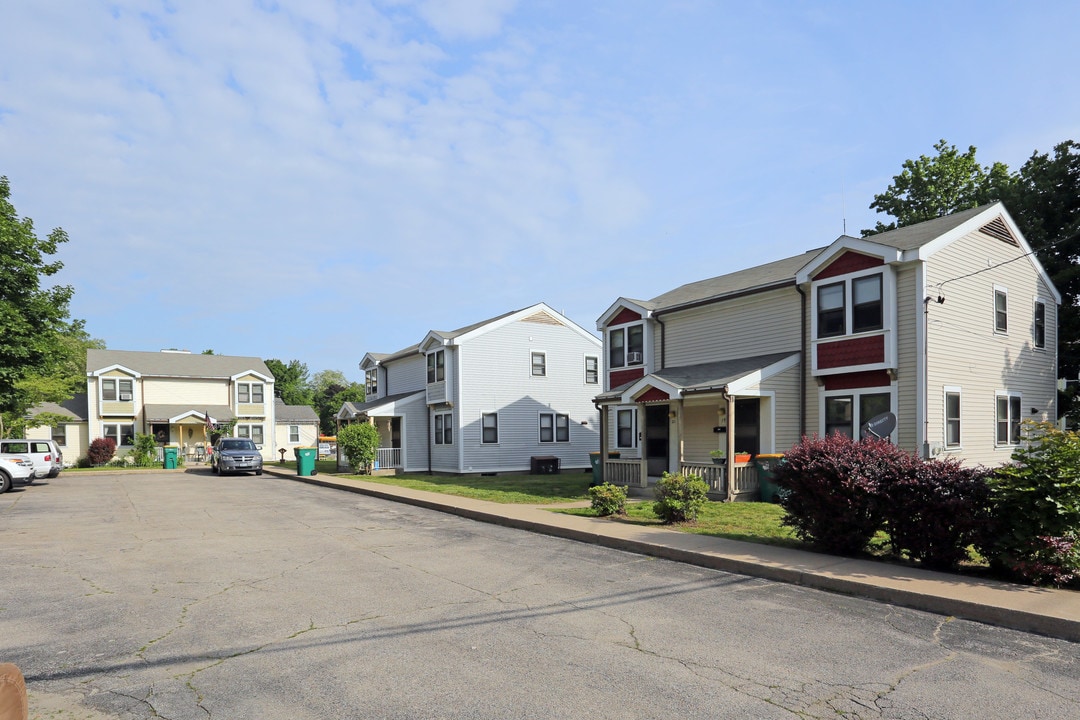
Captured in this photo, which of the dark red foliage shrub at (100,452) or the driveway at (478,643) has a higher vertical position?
the driveway at (478,643)

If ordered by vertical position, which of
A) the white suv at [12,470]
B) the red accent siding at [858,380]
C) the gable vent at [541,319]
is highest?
the gable vent at [541,319]

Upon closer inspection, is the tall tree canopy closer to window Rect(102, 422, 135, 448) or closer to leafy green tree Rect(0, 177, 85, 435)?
leafy green tree Rect(0, 177, 85, 435)

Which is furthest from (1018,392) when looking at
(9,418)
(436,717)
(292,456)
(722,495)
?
(292,456)

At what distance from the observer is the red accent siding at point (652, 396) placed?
20.0 m

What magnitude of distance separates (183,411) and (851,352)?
4257 centimetres

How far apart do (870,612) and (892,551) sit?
2845mm

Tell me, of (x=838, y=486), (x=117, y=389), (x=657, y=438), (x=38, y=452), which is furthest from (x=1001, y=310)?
(x=117, y=389)

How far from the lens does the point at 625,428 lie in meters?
26.8

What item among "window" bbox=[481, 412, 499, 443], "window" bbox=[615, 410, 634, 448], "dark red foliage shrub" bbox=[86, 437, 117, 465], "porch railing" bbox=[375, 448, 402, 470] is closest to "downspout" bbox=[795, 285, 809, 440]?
"window" bbox=[615, 410, 634, 448]

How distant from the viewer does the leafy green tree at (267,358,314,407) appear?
92375 mm

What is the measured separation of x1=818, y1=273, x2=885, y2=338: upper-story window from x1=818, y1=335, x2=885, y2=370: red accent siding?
27 cm

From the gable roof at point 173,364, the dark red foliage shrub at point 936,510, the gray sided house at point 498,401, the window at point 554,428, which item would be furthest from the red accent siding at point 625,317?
the gable roof at point 173,364

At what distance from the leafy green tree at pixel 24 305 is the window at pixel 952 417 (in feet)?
108

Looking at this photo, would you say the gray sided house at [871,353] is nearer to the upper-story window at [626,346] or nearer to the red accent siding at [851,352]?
the red accent siding at [851,352]
